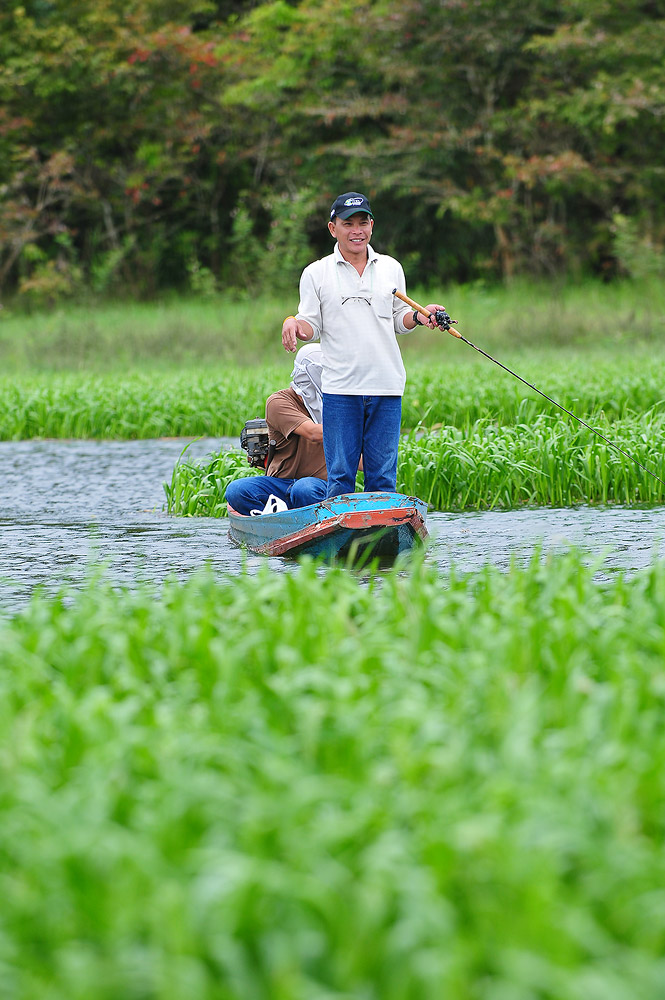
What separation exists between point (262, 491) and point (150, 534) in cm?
123

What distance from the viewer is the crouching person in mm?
8188

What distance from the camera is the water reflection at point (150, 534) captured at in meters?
7.76

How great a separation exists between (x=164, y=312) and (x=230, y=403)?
12.0 meters

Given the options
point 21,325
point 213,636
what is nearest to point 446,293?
point 21,325

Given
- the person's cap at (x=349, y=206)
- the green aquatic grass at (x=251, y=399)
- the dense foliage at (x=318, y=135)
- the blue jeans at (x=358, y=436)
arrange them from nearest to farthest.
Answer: the person's cap at (x=349, y=206) < the blue jeans at (x=358, y=436) < the green aquatic grass at (x=251, y=399) < the dense foliage at (x=318, y=135)

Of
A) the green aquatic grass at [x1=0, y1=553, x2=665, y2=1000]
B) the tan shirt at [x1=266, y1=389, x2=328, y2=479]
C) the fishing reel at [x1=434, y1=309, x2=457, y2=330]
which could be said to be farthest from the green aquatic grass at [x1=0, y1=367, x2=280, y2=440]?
the green aquatic grass at [x1=0, y1=553, x2=665, y2=1000]

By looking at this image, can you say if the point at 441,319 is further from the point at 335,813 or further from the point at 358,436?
the point at 335,813

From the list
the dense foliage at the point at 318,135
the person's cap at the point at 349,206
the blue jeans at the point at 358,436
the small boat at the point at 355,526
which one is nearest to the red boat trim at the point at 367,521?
the small boat at the point at 355,526

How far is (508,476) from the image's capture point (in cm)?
1015

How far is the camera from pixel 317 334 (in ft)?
24.4

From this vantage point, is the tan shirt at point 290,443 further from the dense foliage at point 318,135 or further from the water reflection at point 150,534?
the dense foliage at point 318,135

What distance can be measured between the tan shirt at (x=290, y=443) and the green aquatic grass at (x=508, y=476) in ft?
5.78

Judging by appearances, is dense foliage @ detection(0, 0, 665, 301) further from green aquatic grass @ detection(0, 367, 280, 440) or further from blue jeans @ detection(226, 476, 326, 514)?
blue jeans @ detection(226, 476, 326, 514)

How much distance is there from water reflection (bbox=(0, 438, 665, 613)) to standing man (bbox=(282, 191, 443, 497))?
0.93 metres
